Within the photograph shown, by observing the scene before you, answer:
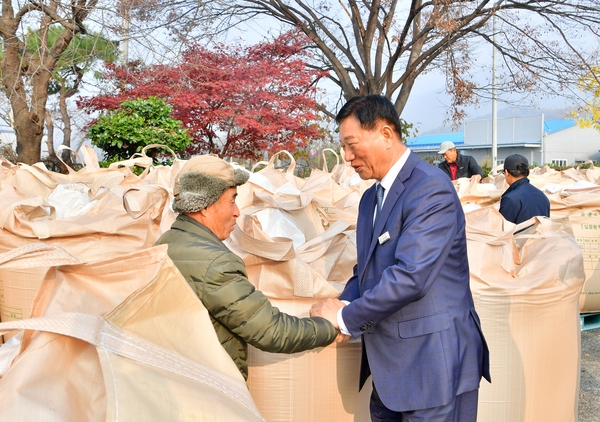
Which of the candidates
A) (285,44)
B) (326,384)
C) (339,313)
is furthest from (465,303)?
(285,44)

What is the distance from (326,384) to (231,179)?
817 mm

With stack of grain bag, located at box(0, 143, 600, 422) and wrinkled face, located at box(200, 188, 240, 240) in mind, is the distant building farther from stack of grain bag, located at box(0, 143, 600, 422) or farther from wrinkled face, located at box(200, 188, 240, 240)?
wrinkled face, located at box(200, 188, 240, 240)

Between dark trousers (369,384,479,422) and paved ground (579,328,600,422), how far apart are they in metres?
1.71

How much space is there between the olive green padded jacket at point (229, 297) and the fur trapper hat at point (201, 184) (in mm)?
54

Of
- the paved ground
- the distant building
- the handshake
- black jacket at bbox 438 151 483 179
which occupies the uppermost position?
the distant building

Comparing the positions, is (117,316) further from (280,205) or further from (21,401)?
(280,205)

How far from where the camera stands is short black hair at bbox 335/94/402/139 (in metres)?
1.72

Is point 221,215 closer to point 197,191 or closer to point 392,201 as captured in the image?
point 197,191

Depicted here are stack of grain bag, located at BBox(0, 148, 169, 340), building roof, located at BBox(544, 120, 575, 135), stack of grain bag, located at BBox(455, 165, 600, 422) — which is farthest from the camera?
building roof, located at BBox(544, 120, 575, 135)

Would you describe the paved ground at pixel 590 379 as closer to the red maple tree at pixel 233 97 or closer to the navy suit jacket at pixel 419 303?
the navy suit jacket at pixel 419 303

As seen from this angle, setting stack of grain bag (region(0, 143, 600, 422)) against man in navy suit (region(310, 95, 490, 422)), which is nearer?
man in navy suit (region(310, 95, 490, 422))

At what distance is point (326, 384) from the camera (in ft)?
→ 6.65

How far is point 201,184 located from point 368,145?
19.6 inches

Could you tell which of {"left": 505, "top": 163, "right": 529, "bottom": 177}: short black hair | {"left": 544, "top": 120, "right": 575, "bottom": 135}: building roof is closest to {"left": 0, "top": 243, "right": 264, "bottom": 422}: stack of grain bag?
{"left": 505, "top": 163, "right": 529, "bottom": 177}: short black hair
